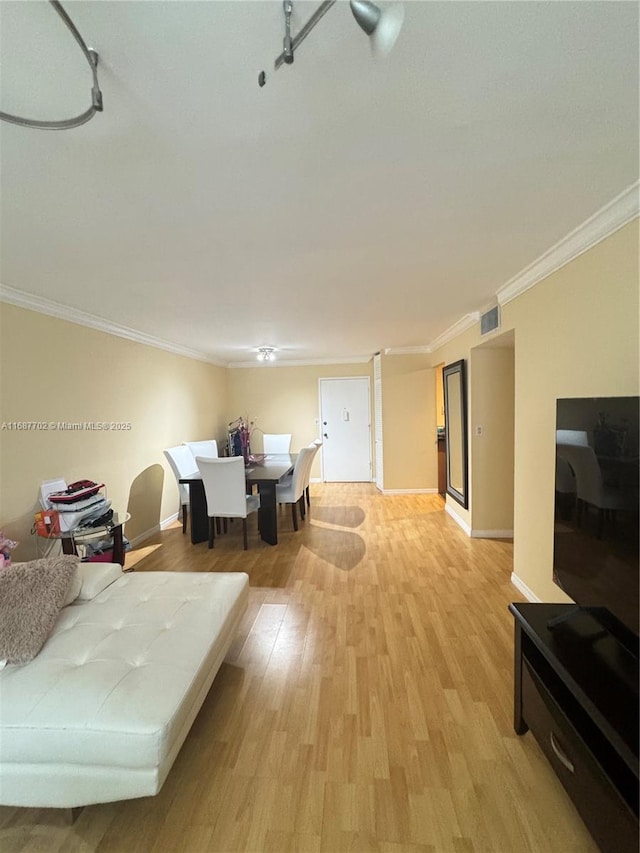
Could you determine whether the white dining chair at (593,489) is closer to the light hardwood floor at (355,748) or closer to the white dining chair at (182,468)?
the light hardwood floor at (355,748)

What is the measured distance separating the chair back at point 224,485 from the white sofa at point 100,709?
185 cm

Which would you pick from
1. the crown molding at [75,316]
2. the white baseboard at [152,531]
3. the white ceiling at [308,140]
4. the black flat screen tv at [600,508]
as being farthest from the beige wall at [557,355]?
the white baseboard at [152,531]

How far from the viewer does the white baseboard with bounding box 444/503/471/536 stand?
12.6 feet

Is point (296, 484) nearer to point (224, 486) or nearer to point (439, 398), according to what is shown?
point (224, 486)

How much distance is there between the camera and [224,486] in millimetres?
3500

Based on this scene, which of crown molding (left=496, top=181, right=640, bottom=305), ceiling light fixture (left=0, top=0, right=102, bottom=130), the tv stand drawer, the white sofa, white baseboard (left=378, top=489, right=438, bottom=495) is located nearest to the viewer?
ceiling light fixture (left=0, top=0, right=102, bottom=130)

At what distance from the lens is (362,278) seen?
→ 96.3 inches

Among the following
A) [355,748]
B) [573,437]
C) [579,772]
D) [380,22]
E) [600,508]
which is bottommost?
[355,748]

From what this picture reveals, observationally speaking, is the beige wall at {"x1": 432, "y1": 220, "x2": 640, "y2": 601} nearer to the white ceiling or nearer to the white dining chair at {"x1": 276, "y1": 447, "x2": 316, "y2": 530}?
the white ceiling

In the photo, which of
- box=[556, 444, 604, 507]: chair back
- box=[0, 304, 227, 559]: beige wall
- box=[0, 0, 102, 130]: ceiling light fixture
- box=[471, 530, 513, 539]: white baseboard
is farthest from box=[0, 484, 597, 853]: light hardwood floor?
box=[0, 0, 102, 130]: ceiling light fixture

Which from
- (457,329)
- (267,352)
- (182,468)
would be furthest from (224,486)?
(457,329)

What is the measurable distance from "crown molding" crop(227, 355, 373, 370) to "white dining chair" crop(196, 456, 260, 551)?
3.24 m

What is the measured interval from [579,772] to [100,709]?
1.49m

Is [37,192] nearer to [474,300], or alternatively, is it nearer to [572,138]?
[572,138]
